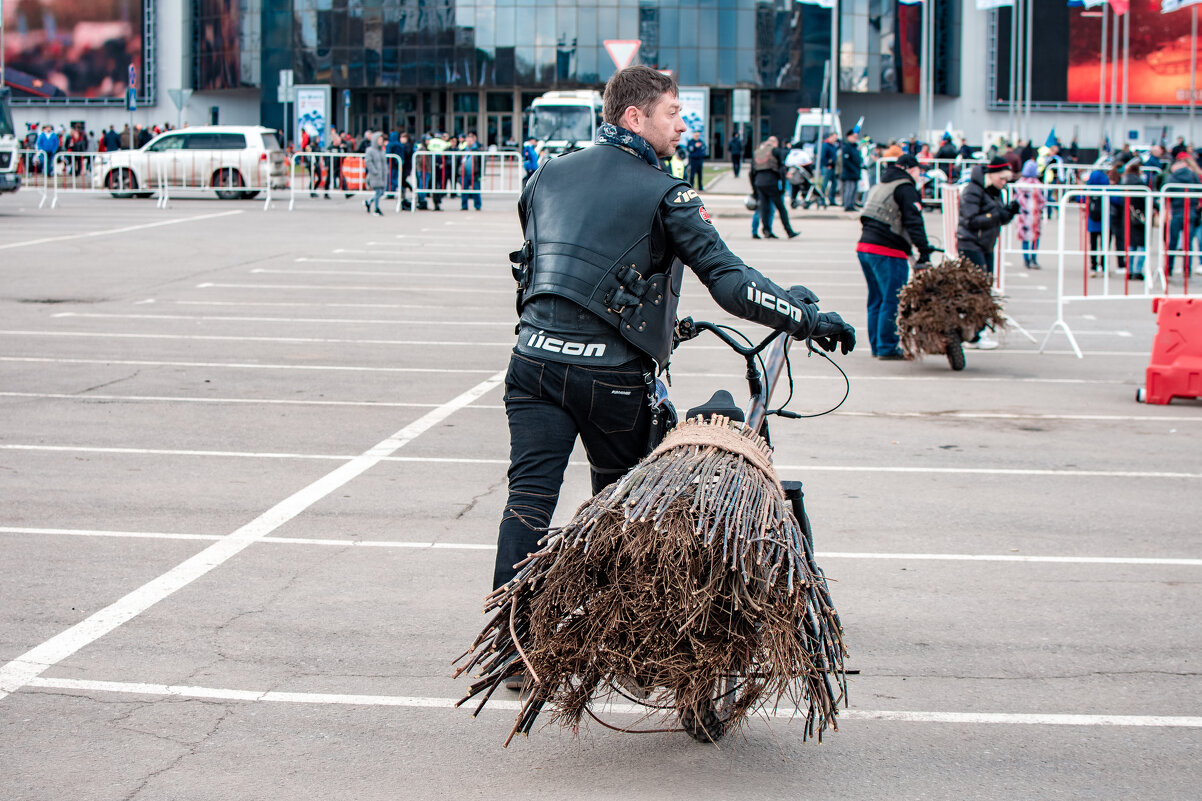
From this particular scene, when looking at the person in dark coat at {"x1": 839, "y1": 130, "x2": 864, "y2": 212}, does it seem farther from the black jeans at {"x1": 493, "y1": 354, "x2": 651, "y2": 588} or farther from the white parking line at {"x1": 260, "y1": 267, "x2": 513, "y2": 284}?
the black jeans at {"x1": 493, "y1": 354, "x2": 651, "y2": 588}

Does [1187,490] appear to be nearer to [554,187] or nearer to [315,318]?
[554,187]

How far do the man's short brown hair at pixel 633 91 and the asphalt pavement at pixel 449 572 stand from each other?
1.89 m

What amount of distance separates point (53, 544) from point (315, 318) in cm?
859

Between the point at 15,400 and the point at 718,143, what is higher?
the point at 718,143

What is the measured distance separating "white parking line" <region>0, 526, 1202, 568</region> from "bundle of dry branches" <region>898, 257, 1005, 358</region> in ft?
17.7

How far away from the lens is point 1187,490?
7.77 metres

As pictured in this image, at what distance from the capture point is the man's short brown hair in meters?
4.21

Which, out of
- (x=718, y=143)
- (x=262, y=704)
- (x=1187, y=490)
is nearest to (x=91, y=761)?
(x=262, y=704)

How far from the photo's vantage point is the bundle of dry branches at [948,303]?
37.9ft

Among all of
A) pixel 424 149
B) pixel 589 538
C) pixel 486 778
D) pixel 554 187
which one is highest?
pixel 424 149

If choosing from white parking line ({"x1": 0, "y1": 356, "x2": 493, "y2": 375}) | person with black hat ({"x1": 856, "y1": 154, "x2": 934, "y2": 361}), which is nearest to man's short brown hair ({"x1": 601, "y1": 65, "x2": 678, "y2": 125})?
white parking line ({"x1": 0, "y1": 356, "x2": 493, "y2": 375})

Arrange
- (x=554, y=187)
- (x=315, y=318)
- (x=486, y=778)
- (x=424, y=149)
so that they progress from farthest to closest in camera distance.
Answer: (x=424, y=149) → (x=315, y=318) → (x=554, y=187) → (x=486, y=778)

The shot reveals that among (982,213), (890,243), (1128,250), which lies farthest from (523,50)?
(890,243)

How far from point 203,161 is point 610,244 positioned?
3349 cm
